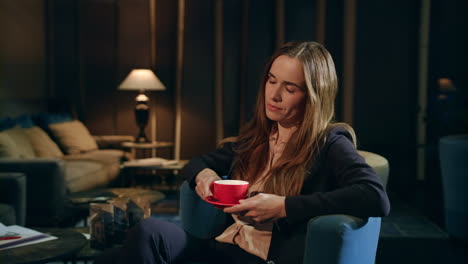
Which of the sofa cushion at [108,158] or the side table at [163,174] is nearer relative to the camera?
the side table at [163,174]

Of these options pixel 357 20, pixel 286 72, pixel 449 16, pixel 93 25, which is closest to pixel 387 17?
pixel 357 20

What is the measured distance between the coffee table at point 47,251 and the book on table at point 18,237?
0.03 metres

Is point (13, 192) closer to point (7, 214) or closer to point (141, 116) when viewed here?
point (7, 214)

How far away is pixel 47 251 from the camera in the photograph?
174 cm

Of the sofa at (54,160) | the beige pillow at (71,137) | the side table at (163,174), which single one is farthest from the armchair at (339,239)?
the beige pillow at (71,137)

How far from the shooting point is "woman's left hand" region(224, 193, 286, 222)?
1379 millimetres

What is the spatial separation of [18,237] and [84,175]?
2.29 m

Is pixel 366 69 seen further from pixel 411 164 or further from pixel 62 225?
pixel 62 225

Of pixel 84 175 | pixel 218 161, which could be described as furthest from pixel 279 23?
pixel 218 161

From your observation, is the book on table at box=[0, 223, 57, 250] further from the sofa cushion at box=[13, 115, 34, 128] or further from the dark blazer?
the sofa cushion at box=[13, 115, 34, 128]

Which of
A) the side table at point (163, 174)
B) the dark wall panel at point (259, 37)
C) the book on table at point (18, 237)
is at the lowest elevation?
the side table at point (163, 174)

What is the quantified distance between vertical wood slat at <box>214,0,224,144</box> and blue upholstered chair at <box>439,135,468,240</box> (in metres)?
3.14

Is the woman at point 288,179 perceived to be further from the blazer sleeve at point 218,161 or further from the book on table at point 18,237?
the book on table at point 18,237

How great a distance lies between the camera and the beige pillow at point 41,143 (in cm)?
425
